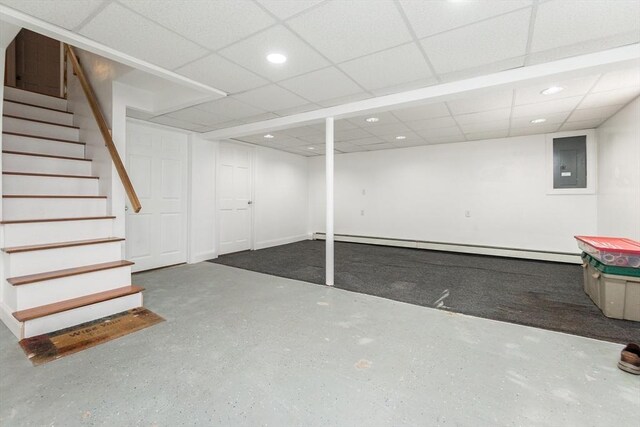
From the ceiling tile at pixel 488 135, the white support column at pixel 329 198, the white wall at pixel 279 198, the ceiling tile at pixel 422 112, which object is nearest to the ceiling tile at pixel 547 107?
the ceiling tile at pixel 422 112

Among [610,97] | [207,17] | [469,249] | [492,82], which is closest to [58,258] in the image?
[207,17]

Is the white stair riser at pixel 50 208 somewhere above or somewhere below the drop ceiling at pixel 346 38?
below

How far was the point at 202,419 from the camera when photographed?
1.57 meters

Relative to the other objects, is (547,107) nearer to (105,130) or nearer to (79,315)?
(105,130)

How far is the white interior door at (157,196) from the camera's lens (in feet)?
14.9

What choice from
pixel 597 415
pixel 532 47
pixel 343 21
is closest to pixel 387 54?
pixel 343 21

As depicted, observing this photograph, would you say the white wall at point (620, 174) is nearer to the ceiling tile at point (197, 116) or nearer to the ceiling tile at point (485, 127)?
the ceiling tile at point (485, 127)

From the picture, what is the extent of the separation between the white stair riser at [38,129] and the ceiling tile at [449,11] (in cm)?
454

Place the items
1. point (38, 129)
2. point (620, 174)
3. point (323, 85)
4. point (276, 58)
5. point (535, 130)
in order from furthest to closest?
point (535, 130) → point (620, 174) → point (38, 129) → point (323, 85) → point (276, 58)

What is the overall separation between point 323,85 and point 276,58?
29.1 inches

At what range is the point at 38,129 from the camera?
148 inches

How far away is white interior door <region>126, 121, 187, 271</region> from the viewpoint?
14.9ft

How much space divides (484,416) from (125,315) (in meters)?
3.16

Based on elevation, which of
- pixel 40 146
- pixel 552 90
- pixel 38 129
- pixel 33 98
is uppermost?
pixel 33 98
